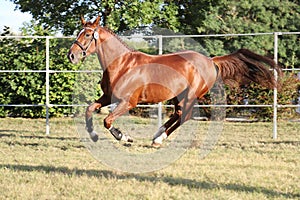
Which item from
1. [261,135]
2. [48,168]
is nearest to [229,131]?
[261,135]

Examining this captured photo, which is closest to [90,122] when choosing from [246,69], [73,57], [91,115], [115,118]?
[91,115]

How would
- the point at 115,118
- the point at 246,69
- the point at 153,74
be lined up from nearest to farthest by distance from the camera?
1. the point at 115,118
2. the point at 153,74
3. the point at 246,69

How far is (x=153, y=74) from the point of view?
558 cm

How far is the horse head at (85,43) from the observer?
5223 millimetres

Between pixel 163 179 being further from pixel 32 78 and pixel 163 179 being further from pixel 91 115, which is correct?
pixel 32 78

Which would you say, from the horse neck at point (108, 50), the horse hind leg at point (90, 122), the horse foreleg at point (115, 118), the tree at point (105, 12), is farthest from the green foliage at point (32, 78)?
the horse foreleg at point (115, 118)

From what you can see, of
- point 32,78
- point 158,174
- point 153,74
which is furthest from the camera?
point 32,78

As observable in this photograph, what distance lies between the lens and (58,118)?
11.5 metres

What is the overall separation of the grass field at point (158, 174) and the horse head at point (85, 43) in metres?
1.28

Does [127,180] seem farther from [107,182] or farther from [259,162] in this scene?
→ [259,162]

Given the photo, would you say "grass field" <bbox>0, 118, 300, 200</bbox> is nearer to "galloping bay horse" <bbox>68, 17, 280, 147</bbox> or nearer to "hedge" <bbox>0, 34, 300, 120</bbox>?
"galloping bay horse" <bbox>68, 17, 280, 147</bbox>

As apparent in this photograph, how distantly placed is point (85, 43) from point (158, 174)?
1.72 meters

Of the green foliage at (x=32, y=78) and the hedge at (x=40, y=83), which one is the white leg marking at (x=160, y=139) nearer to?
the hedge at (x=40, y=83)

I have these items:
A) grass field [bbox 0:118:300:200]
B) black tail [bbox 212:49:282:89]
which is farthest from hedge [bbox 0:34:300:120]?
black tail [bbox 212:49:282:89]
